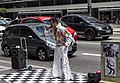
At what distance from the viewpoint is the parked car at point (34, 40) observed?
12648mm

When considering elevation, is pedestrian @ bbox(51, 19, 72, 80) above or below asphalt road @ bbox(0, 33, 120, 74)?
above

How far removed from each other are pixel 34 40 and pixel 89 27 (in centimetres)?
817

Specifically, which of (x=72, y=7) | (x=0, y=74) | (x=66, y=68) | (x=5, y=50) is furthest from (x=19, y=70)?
(x=72, y=7)

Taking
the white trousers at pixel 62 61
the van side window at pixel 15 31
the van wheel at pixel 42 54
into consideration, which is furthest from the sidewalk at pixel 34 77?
the van side window at pixel 15 31

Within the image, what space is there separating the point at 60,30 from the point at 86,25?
1210 cm

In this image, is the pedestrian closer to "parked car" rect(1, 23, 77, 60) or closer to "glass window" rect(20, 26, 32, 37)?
"parked car" rect(1, 23, 77, 60)

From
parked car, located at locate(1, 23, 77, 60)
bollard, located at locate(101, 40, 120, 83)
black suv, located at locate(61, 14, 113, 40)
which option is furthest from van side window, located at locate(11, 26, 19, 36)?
black suv, located at locate(61, 14, 113, 40)

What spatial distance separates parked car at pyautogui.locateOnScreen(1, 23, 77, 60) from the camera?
1265 centimetres

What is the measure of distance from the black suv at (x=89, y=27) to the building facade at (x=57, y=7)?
23.7 metres

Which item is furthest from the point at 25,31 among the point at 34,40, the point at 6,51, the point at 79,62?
the point at 79,62

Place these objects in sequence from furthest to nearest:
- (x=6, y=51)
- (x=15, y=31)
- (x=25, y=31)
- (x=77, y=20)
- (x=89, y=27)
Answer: (x=77, y=20)
(x=89, y=27)
(x=6, y=51)
(x=15, y=31)
(x=25, y=31)

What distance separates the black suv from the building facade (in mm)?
23673

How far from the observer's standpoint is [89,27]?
20.6 m

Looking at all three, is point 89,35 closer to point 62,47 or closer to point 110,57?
point 62,47
